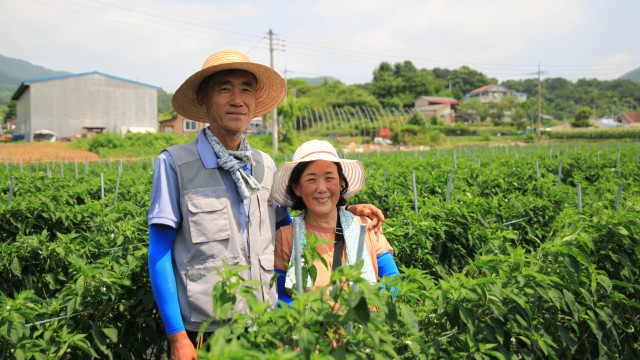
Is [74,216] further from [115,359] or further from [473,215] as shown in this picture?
[473,215]

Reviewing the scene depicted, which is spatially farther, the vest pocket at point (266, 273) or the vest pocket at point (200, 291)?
the vest pocket at point (266, 273)

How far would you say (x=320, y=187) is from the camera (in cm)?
218

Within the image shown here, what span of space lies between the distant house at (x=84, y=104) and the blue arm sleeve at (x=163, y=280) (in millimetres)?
39098

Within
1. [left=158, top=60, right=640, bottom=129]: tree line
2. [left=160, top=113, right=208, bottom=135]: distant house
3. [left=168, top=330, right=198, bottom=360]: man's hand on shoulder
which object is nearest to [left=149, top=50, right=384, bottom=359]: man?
[left=168, top=330, right=198, bottom=360]: man's hand on shoulder

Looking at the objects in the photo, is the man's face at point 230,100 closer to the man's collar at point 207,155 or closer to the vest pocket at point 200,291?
the man's collar at point 207,155

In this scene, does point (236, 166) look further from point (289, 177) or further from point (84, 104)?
point (84, 104)

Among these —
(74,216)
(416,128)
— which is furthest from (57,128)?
(74,216)

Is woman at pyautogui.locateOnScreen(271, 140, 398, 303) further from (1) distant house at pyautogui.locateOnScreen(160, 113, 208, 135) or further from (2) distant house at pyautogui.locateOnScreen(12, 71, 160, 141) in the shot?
(1) distant house at pyautogui.locateOnScreen(160, 113, 208, 135)

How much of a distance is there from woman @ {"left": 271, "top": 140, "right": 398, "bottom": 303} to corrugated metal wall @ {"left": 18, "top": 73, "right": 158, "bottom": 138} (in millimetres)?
39120

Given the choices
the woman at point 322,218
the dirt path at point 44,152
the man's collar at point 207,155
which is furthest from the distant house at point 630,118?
the man's collar at point 207,155

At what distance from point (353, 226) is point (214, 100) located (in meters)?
0.99

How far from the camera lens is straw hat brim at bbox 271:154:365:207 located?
2.26m

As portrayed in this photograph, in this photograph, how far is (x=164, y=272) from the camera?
1.84 meters

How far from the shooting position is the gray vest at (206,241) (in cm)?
186
